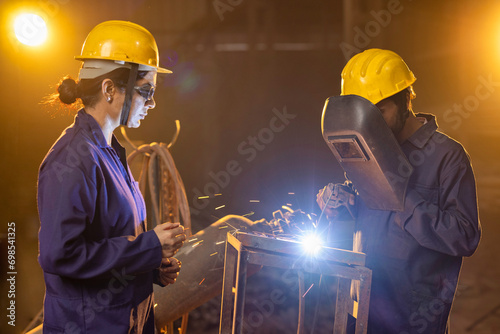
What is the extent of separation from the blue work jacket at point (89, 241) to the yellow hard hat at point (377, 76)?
1393mm

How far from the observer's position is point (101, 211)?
5.26ft

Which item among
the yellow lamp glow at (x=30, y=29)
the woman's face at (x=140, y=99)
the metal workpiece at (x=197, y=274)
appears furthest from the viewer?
the yellow lamp glow at (x=30, y=29)

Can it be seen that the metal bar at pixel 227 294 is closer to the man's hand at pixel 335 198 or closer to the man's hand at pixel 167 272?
the man's hand at pixel 167 272

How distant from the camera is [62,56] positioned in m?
4.56

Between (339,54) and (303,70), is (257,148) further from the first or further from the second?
(339,54)

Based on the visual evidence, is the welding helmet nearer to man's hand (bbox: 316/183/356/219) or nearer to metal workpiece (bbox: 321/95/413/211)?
metal workpiece (bbox: 321/95/413/211)

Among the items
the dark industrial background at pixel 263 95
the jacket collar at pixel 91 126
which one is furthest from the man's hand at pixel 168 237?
the dark industrial background at pixel 263 95

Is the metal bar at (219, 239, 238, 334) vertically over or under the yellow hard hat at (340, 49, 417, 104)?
under

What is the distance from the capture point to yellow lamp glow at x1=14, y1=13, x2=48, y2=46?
12.8ft

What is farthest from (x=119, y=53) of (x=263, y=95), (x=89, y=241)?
(x=263, y=95)

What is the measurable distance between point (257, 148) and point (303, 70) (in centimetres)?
125

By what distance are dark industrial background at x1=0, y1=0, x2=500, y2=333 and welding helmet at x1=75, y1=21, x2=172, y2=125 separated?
287cm

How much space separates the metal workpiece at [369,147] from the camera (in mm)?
1897

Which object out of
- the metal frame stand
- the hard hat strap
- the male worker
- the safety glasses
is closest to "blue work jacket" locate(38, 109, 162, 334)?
the hard hat strap
